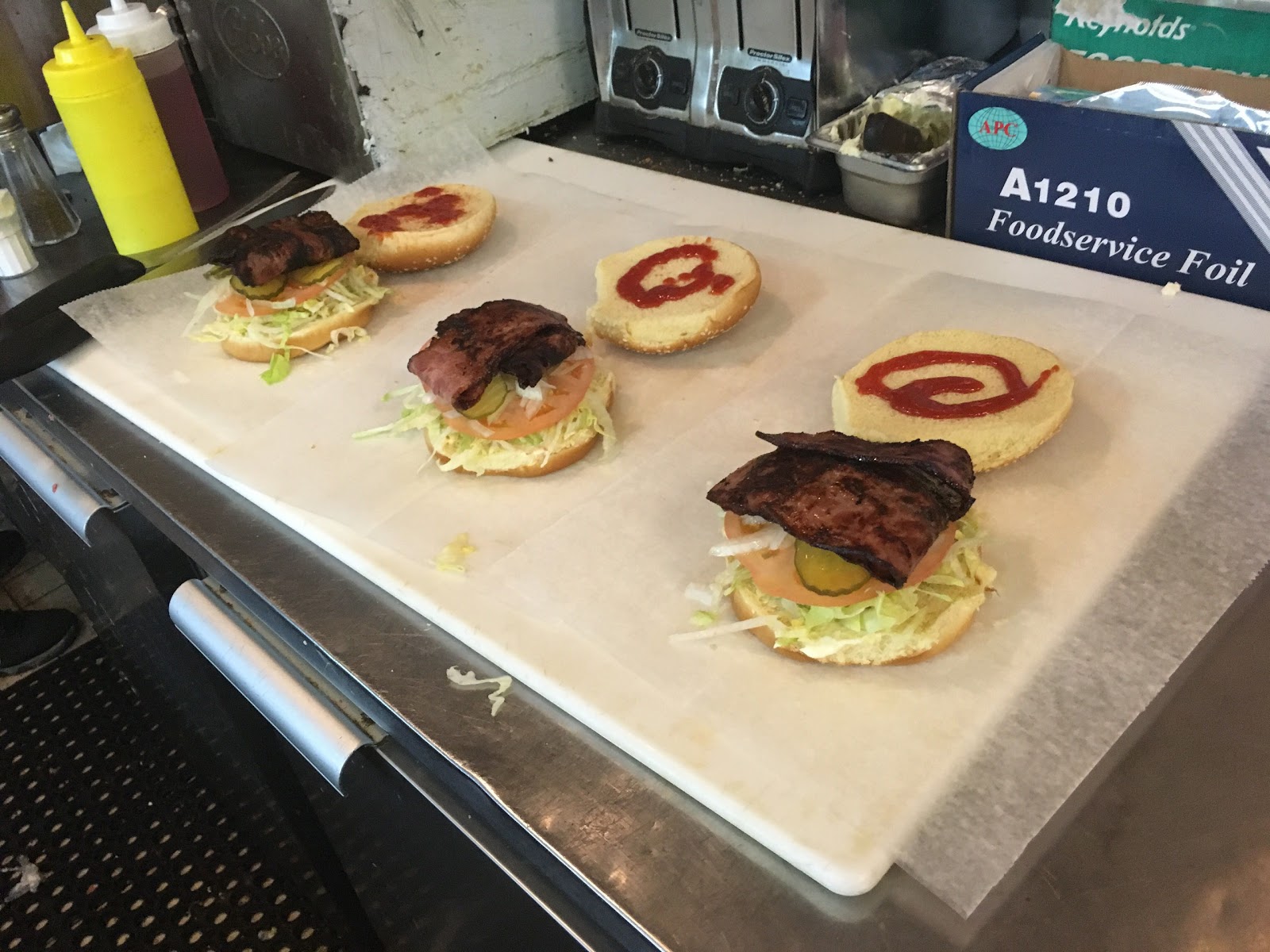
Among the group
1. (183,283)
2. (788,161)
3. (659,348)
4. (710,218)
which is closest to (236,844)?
(183,283)

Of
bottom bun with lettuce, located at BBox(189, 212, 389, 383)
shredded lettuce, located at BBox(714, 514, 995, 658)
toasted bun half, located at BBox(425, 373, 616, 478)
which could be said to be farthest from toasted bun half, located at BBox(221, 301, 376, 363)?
shredded lettuce, located at BBox(714, 514, 995, 658)

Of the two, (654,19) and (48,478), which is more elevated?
(654,19)

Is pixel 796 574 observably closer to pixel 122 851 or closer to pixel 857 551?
pixel 857 551

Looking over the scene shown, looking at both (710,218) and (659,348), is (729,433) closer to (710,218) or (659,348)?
(659,348)

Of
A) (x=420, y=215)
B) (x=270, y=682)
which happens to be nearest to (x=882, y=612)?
(x=270, y=682)

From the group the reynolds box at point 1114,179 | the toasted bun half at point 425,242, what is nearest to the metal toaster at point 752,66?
the reynolds box at point 1114,179

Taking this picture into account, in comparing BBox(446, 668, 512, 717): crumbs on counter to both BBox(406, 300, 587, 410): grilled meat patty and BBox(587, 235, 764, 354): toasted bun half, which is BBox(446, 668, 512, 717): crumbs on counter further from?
BBox(587, 235, 764, 354): toasted bun half
